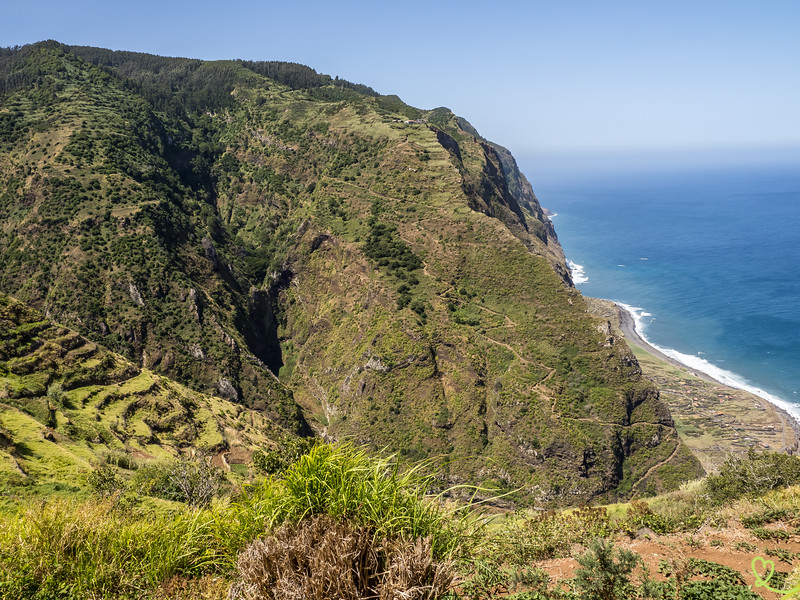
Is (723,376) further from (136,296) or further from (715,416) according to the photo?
(136,296)

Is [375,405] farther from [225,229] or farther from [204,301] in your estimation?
[225,229]

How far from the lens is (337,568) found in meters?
7.18

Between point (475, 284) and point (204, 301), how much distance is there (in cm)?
4657

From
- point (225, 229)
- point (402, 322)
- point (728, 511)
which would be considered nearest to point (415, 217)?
point (402, 322)

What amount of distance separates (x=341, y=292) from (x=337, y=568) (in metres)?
83.2

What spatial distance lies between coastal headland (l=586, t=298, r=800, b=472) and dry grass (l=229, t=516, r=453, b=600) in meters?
75.0

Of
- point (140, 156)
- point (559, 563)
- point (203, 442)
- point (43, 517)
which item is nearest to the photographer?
point (43, 517)

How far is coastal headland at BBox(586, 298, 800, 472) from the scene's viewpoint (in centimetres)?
8394

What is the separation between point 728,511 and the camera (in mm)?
18469

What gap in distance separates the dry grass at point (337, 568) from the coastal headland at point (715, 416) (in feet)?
246

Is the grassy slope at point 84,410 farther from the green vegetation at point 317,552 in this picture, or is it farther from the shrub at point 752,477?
the shrub at point 752,477
